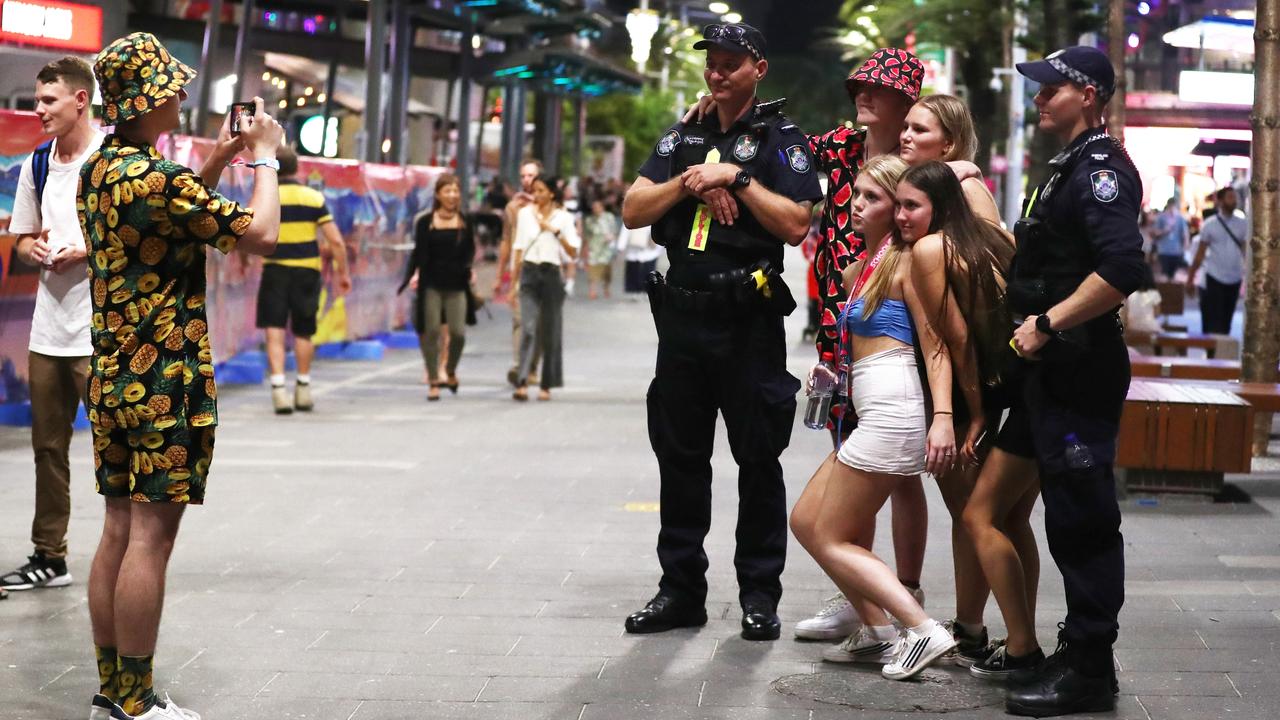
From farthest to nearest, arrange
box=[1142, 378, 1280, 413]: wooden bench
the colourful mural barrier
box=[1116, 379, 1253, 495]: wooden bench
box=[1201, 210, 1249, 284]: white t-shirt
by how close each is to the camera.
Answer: box=[1201, 210, 1249, 284]: white t-shirt < the colourful mural barrier < box=[1142, 378, 1280, 413]: wooden bench < box=[1116, 379, 1253, 495]: wooden bench

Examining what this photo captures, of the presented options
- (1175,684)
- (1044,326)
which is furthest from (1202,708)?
(1044,326)

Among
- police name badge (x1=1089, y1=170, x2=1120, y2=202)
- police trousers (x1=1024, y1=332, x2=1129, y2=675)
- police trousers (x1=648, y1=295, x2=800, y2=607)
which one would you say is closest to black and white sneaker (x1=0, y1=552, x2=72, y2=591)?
police trousers (x1=648, y1=295, x2=800, y2=607)

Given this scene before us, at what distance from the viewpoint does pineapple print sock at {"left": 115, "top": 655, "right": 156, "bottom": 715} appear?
5.04 metres

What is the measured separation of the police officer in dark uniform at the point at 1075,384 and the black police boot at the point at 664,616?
1.48m

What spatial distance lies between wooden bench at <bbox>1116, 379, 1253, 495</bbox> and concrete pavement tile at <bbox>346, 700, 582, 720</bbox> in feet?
16.6

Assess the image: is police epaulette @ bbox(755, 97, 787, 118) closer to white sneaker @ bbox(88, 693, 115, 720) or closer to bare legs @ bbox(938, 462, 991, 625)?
bare legs @ bbox(938, 462, 991, 625)

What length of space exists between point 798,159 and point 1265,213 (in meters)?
6.15

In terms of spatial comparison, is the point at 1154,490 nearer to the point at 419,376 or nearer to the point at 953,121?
the point at 953,121

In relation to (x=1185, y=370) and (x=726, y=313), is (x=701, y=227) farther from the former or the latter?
(x=1185, y=370)

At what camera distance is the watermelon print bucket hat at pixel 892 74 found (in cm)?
612

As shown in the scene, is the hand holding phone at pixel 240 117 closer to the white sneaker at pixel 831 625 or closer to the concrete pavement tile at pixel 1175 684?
the white sneaker at pixel 831 625

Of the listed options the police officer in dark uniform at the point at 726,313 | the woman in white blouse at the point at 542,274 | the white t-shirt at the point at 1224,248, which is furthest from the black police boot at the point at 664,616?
the white t-shirt at the point at 1224,248

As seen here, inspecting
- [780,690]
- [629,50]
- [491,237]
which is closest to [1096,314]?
[780,690]

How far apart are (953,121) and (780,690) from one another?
2.00 m
